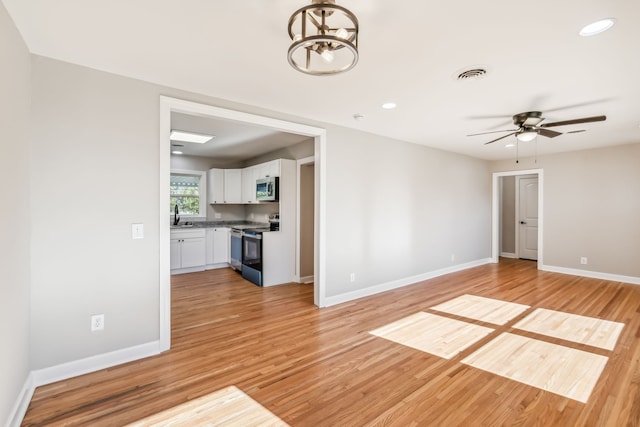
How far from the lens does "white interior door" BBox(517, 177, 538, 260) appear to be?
24.3 feet

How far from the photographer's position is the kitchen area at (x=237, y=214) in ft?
17.0

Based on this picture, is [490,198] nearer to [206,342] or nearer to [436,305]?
[436,305]

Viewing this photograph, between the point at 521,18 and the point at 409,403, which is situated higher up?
the point at 521,18

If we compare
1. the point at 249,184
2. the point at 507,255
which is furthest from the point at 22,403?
the point at 507,255

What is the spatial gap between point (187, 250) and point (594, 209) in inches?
309

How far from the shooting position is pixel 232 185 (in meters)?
6.66

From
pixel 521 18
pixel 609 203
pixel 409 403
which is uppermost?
pixel 521 18

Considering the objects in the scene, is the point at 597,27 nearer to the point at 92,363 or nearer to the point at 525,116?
the point at 525,116

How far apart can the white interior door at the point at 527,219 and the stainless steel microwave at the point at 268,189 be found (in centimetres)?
640

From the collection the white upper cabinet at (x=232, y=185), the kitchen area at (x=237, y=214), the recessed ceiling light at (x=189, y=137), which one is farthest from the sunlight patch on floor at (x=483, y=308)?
the white upper cabinet at (x=232, y=185)

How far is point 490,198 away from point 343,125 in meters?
4.79

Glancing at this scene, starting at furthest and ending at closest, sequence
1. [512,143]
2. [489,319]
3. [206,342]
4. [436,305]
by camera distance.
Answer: [512,143], [436,305], [489,319], [206,342]

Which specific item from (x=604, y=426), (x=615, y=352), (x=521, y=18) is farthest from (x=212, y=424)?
(x=615, y=352)

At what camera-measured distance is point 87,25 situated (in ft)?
6.16
